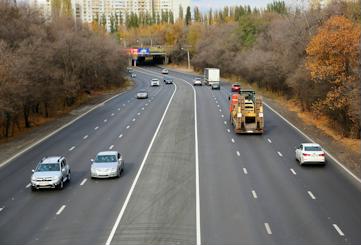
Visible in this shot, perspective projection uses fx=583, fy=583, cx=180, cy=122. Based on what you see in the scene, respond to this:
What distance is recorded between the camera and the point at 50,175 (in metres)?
27.9

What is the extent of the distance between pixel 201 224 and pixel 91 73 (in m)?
68.4

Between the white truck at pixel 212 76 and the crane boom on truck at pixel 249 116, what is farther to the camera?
the white truck at pixel 212 76

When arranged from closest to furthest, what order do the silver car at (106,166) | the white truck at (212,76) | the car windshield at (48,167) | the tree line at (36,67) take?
the car windshield at (48,167), the silver car at (106,166), the tree line at (36,67), the white truck at (212,76)

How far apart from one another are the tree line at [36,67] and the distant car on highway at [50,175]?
1379 centimetres

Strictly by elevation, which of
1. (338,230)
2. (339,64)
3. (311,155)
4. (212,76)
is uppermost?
(339,64)

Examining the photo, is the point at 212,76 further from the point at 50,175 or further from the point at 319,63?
the point at 50,175

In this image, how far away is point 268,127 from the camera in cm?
4994

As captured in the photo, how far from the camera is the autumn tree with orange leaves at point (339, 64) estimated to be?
142 ft

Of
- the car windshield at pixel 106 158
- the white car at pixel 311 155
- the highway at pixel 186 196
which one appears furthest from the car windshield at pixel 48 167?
the white car at pixel 311 155

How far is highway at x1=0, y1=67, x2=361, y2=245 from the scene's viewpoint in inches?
835

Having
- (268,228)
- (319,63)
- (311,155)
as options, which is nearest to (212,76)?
(319,63)

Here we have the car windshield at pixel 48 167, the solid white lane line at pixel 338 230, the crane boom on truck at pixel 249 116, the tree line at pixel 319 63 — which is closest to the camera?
the solid white lane line at pixel 338 230

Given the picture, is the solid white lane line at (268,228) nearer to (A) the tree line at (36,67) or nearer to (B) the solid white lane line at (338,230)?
(B) the solid white lane line at (338,230)

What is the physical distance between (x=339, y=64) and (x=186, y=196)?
22.9 m
